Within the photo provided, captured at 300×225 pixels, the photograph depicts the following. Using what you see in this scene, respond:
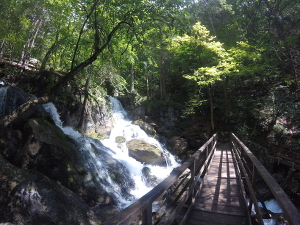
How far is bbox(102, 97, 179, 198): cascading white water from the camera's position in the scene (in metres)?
9.91

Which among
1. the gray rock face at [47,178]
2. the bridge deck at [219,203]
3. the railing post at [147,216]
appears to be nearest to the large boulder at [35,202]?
the gray rock face at [47,178]

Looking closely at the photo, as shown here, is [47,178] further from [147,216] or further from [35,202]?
[147,216]

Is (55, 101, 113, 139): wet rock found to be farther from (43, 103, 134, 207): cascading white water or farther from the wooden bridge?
the wooden bridge

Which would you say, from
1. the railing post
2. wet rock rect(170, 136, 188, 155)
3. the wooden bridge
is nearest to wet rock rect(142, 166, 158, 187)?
the wooden bridge

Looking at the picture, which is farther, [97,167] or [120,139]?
[120,139]

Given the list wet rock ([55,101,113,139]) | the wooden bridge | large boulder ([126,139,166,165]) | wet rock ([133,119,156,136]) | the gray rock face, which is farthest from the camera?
wet rock ([133,119,156,136])

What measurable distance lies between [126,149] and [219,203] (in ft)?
30.5

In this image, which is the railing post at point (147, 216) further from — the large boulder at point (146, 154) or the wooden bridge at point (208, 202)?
the large boulder at point (146, 154)

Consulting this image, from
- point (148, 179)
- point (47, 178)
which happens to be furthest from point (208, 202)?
point (148, 179)

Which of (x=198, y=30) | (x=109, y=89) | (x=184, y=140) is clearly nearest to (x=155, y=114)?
(x=184, y=140)

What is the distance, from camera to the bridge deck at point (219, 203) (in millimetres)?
3459

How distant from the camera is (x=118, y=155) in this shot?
1182cm

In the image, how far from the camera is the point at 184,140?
15.8 metres

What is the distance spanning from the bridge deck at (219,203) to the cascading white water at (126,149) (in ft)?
13.9
